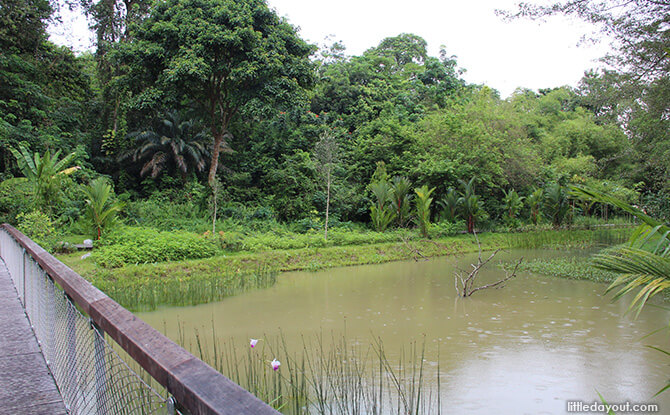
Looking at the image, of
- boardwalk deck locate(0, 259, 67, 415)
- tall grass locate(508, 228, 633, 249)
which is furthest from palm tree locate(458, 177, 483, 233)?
boardwalk deck locate(0, 259, 67, 415)

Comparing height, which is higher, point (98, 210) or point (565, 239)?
point (98, 210)

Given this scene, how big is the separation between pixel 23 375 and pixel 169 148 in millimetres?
15531

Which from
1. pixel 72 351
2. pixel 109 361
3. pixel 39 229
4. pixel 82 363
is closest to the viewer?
pixel 109 361

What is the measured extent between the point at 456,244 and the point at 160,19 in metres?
11.8

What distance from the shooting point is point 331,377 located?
4109mm

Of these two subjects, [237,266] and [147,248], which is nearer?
[147,248]

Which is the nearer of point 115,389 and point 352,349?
point 115,389

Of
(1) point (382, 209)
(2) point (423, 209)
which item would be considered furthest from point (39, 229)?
(2) point (423, 209)

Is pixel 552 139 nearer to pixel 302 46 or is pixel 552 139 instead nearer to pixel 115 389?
pixel 302 46

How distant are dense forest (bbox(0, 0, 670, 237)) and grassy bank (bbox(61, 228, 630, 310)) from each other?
1588mm

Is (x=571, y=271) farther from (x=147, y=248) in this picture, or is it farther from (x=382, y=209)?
(x=147, y=248)

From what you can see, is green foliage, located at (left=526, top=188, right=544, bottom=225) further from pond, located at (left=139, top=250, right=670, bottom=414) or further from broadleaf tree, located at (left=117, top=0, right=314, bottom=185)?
broadleaf tree, located at (left=117, top=0, right=314, bottom=185)

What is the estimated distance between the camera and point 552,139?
23.2 metres

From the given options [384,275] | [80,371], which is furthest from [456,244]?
[80,371]
